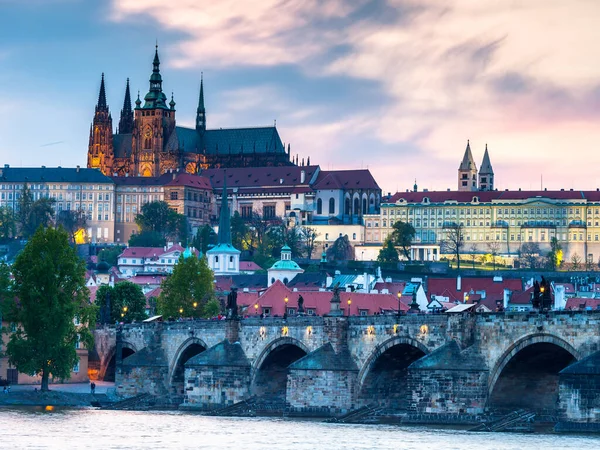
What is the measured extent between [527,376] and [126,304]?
195 ft

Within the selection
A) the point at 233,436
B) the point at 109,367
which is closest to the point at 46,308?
the point at 109,367

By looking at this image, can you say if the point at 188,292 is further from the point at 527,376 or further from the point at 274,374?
the point at 527,376

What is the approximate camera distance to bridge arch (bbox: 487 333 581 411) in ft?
221

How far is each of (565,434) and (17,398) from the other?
116 feet

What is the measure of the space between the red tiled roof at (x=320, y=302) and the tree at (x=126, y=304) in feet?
27.6

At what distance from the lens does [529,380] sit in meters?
68.6

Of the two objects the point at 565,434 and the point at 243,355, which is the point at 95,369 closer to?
the point at 243,355

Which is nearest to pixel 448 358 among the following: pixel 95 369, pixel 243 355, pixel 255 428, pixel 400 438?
pixel 400 438

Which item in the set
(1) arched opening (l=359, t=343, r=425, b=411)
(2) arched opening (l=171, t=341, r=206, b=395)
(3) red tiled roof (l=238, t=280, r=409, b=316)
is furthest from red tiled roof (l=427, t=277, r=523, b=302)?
(1) arched opening (l=359, t=343, r=425, b=411)

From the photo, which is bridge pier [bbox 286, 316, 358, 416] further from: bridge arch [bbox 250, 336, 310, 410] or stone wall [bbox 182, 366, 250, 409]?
stone wall [bbox 182, 366, 250, 409]

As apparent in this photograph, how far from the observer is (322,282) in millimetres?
167250

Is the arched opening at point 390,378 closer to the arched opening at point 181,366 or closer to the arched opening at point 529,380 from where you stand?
the arched opening at point 529,380

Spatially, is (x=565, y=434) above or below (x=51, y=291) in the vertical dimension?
below

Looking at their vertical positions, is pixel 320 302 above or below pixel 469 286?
below
